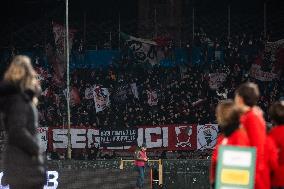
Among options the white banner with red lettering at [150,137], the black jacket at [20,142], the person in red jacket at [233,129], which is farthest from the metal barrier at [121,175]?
the black jacket at [20,142]

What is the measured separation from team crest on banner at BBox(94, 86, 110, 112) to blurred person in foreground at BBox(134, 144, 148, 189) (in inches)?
238

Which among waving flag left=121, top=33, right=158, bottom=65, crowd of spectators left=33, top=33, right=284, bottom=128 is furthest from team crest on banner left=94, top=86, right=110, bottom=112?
waving flag left=121, top=33, right=158, bottom=65

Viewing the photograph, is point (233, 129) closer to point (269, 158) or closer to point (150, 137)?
point (269, 158)

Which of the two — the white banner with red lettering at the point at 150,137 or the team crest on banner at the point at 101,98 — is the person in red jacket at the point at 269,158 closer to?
the white banner with red lettering at the point at 150,137

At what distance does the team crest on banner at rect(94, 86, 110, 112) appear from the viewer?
2516 cm

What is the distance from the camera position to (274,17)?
2723 centimetres

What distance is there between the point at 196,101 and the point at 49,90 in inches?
239

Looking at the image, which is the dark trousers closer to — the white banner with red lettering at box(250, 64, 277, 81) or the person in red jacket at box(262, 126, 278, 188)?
the person in red jacket at box(262, 126, 278, 188)

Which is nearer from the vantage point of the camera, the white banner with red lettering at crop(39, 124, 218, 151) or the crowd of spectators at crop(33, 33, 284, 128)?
the white banner with red lettering at crop(39, 124, 218, 151)

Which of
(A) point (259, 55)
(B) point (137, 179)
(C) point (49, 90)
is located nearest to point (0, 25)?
(C) point (49, 90)

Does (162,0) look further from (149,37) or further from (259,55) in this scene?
(259,55)

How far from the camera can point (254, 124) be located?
500 cm

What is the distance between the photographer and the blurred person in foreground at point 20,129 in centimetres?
405

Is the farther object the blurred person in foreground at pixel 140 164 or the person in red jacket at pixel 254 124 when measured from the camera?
the blurred person in foreground at pixel 140 164
